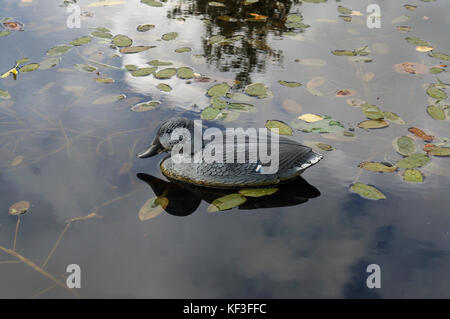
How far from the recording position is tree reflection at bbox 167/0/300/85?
4.87 meters

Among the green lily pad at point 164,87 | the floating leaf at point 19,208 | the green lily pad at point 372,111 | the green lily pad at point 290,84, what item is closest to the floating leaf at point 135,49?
the green lily pad at point 164,87

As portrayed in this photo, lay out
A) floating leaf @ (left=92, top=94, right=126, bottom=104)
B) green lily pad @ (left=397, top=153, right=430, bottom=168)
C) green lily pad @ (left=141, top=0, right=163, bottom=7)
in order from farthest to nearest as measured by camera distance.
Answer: green lily pad @ (left=141, top=0, right=163, bottom=7) → floating leaf @ (left=92, top=94, right=126, bottom=104) → green lily pad @ (left=397, top=153, right=430, bottom=168)

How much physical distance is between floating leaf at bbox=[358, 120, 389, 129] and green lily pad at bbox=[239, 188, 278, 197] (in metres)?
1.27

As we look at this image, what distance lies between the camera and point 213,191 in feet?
10.5

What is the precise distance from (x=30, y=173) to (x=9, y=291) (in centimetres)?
112

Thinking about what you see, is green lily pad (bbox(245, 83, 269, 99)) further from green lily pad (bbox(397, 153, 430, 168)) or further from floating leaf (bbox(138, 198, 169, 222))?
floating leaf (bbox(138, 198, 169, 222))

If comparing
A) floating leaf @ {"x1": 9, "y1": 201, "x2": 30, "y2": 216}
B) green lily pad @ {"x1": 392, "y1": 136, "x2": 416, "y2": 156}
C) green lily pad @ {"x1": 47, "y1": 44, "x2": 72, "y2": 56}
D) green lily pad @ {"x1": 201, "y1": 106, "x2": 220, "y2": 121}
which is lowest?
floating leaf @ {"x1": 9, "y1": 201, "x2": 30, "y2": 216}

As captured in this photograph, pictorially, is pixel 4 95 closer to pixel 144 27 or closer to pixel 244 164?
pixel 144 27

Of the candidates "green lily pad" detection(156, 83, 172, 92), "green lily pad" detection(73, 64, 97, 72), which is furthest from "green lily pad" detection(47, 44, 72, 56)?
"green lily pad" detection(156, 83, 172, 92)

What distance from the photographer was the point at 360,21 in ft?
19.3

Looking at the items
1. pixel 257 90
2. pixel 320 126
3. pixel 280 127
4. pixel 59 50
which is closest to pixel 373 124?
pixel 320 126

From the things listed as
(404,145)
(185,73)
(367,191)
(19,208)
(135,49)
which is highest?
(135,49)

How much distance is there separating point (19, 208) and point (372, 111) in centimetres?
328

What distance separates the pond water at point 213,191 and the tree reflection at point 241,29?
0.03m
